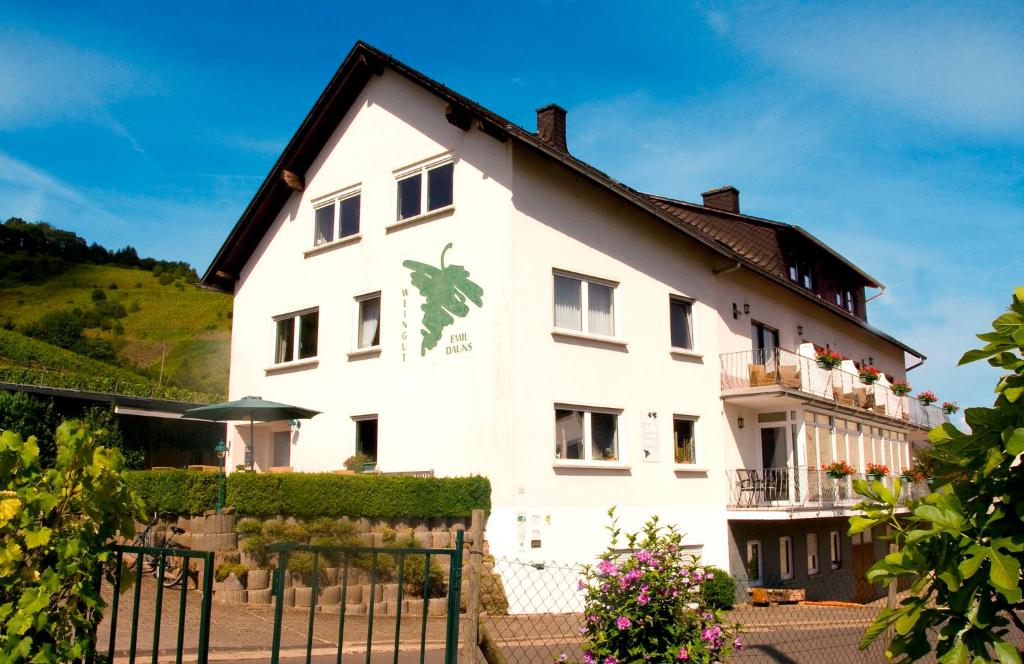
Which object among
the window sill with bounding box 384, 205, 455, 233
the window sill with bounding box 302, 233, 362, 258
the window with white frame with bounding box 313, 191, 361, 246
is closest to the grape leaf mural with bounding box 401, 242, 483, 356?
the window sill with bounding box 384, 205, 455, 233

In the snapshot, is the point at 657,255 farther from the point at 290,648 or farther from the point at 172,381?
the point at 172,381

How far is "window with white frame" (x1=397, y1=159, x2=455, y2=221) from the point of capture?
19688 millimetres

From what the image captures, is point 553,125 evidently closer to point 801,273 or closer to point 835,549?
point 801,273

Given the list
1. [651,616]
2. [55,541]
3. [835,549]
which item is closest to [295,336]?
[835,549]

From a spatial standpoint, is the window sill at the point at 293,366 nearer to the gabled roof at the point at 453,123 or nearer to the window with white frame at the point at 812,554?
the gabled roof at the point at 453,123

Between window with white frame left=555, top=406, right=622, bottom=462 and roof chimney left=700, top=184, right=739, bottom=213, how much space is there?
13.3 meters

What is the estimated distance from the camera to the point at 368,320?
20.8 m

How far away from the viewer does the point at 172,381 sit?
173 ft

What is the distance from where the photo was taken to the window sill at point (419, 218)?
19.2 metres

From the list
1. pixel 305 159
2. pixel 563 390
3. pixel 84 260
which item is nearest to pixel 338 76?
pixel 305 159

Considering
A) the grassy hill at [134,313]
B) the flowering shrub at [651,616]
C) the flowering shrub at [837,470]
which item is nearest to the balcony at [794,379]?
the flowering shrub at [837,470]

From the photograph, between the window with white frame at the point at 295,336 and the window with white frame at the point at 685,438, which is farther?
the window with white frame at the point at 295,336

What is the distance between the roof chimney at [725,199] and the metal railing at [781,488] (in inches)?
423

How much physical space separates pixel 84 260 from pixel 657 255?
68.3 meters
